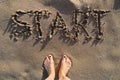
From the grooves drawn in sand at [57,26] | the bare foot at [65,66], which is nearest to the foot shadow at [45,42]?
the grooves drawn in sand at [57,26]

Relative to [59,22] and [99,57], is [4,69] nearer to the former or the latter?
[59,22]

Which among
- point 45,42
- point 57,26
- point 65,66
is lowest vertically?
point 65,66

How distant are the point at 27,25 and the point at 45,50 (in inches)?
17.1

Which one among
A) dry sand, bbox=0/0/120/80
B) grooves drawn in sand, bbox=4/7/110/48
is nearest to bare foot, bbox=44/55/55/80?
dry sand, bbox=0/0/120/80

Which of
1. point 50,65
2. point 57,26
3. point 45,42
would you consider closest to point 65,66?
point 50,65

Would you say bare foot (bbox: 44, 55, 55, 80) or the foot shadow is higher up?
the foot shadow

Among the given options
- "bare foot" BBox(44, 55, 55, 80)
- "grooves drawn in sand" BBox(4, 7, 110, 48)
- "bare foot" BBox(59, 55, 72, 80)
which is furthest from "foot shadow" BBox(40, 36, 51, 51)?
"bare foot" BBox(59, 55, 72, 80)

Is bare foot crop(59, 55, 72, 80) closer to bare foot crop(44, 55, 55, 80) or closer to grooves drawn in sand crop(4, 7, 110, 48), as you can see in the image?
bare foot crop(44, 55, 55, 80)

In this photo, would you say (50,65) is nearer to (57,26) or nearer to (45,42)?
(45,42)

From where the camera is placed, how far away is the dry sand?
3.65m

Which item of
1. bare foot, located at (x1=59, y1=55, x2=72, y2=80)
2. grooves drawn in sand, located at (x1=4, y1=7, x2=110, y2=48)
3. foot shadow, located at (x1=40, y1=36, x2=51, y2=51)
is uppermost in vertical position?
grooves drawn in sand, located at (x1=4, y1=7, x2=110, y2=48)

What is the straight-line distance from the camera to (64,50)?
3.71 meters

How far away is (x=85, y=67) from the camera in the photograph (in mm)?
3740

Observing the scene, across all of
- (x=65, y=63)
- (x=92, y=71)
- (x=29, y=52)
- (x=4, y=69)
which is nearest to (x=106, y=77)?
(x=92, y=71)
